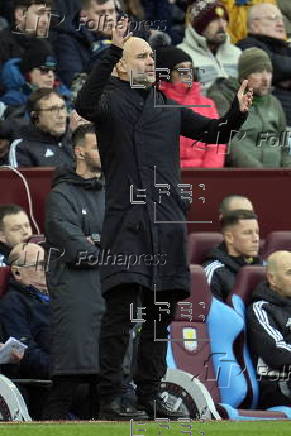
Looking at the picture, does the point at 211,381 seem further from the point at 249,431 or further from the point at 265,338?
the point at 249,431

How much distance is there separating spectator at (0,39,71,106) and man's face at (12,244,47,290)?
2.62 metres

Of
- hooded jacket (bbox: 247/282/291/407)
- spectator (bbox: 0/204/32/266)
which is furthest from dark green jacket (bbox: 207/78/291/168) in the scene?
hooded jacket (bbox: 247/282/291/407)

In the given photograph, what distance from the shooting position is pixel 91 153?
407 inches

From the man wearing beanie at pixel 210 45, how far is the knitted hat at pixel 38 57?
1162mm

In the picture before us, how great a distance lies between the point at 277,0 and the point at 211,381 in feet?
19.7

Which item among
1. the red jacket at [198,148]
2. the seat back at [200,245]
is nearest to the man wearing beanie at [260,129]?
the red jacket at [198,148]

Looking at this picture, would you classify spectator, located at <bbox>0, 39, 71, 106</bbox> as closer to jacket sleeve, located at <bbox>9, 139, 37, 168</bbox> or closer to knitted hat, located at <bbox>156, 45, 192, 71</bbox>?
jacket sleeve, located at <bbox>9, 139, 37, 168</bbox>

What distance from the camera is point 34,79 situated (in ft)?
43.3

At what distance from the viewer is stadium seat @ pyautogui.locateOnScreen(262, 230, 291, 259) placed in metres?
11.9

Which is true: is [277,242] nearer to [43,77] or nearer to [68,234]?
[68,234]

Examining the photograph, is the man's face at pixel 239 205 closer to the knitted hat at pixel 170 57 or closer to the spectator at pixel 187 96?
the spectator at pixel 187 96

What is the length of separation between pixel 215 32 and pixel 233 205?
2585 millimetres

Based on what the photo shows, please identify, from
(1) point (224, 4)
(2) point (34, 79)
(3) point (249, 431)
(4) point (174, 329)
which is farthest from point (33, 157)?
(3) point (249, 431)

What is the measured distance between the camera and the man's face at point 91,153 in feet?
33.8
